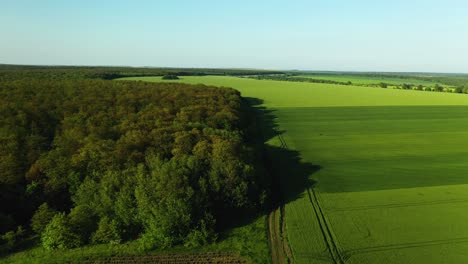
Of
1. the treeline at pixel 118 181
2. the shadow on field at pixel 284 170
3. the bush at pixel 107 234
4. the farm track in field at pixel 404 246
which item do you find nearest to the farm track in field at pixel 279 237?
the shadow on field at pixel 284 170

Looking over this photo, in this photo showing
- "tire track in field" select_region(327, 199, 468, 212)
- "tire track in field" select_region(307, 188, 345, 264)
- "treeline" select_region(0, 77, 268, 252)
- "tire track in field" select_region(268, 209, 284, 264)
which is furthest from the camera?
"tire track in field" select_region(327, 199, 468, 212)

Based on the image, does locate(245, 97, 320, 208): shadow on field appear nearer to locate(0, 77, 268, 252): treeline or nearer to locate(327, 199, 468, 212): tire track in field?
locate(0, 77, 268, 252): treeline

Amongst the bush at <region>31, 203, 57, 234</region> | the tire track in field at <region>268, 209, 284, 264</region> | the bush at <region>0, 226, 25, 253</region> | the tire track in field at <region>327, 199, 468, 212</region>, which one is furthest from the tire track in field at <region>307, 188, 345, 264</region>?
Answer: the bush at <region>0, 226, 25, 253</region>

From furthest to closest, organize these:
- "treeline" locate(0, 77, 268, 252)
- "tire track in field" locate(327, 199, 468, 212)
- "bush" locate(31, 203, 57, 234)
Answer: "tire track in field" locate(327, 199, 468, 212), "bush" locate(31, 203, 57, 234), "treeline" locate(0, 77, 268, 252)

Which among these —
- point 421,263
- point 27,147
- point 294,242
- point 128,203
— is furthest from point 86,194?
point 421,263

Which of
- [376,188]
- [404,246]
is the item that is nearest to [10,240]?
[404,246]

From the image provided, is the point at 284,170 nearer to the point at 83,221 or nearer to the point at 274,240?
the point at 274,240

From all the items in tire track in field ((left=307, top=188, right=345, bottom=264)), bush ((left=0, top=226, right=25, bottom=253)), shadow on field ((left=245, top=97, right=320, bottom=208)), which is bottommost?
bush ((left=0, top=226, right=25, bottom=253))
